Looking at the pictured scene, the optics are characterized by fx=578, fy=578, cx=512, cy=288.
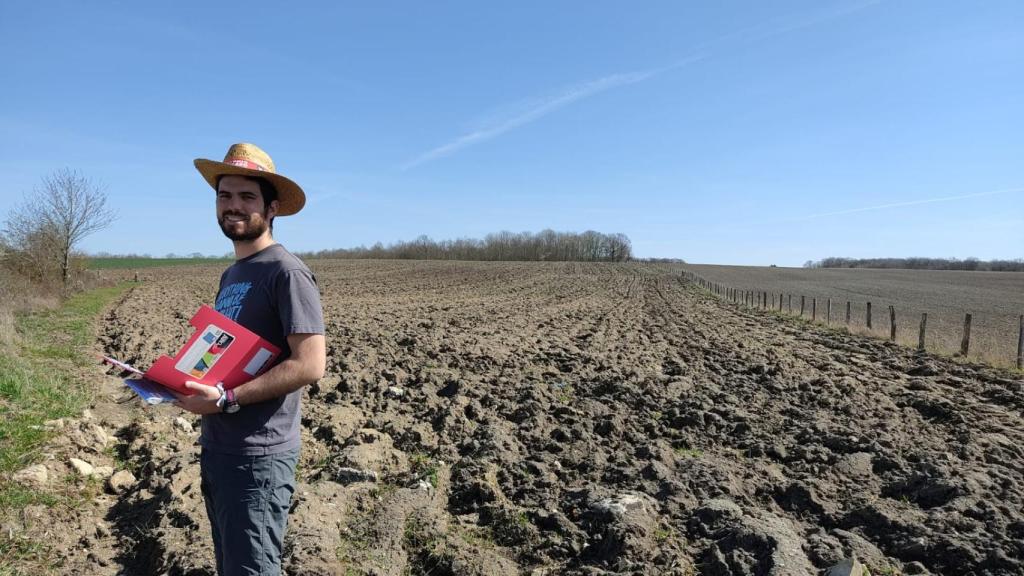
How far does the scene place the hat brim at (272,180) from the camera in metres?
2.34

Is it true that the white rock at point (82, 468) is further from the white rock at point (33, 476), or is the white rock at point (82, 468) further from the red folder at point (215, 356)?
the red folder at point (215, 356)

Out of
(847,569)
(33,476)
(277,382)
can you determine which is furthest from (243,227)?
(847,569)

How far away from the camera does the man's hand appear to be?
2.09m

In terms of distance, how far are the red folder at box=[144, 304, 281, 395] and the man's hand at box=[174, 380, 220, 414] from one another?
55mm

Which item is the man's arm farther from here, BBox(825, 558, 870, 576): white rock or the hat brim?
BBox(825, 558, 870, 576): white rock

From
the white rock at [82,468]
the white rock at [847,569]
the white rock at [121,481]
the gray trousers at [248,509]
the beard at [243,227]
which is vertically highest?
the beard at [243,227]

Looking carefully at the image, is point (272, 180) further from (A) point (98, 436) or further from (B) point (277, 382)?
(A) point (98, 436)

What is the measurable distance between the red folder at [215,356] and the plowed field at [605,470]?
Result: 1783 mm

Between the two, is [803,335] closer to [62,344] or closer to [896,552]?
[896,552]

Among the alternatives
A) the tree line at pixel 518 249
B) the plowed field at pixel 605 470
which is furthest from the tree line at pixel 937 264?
the plowed field at pixel 605 470

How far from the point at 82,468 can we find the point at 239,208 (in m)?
3.95

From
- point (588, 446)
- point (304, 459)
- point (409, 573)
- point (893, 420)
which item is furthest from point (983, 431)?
point (304, 459)

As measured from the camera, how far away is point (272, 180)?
243 centimetres

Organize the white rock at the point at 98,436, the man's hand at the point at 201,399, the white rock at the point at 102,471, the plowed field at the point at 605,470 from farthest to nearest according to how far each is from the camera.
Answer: the white rock at the point at 98,436, the white rock at the point at 102,471, the plowed field at the point at 605,470, the man's hand at the point at 201,399
